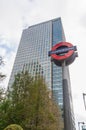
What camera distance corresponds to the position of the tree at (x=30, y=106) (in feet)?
66.4

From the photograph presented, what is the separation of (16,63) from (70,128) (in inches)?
4054

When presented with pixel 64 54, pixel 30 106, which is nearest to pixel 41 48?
pixel 64 54

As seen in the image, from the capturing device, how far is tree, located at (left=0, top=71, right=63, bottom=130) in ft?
66.4

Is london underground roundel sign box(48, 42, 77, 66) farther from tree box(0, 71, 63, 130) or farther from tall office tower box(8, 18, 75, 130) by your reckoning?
tall office tower box(8, 18, 75, 130)

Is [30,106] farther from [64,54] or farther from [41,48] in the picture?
[41,48]

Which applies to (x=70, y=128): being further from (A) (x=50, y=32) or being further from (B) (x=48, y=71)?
(A) (x=50, y=32)

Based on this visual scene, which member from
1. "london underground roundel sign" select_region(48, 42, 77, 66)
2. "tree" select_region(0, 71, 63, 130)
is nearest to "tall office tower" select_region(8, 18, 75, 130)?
"london underground roundel sign" select_region(48, 42, 77, 66)

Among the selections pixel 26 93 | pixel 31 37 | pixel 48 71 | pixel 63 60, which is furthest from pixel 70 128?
pixel 31 37

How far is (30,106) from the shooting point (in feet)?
68.7

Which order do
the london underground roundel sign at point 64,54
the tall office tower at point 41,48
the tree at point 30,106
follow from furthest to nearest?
the tall office tower at point 41,48
the london underground roundel sign at point 64,54
the tree at point 30,106

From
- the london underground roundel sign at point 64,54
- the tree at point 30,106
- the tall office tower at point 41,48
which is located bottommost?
the tree at point 30,106

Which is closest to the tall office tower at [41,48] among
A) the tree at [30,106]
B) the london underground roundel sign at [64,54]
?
the london underground roundel sign at [64,54]

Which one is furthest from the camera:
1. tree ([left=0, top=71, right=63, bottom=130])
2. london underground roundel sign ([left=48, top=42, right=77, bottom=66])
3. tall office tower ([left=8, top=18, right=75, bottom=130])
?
tall office tower ([left=8, top=18, right=75, bottom=130])

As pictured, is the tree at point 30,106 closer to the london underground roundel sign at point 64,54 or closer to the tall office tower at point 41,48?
the london underground roundel sign at point 64,54
